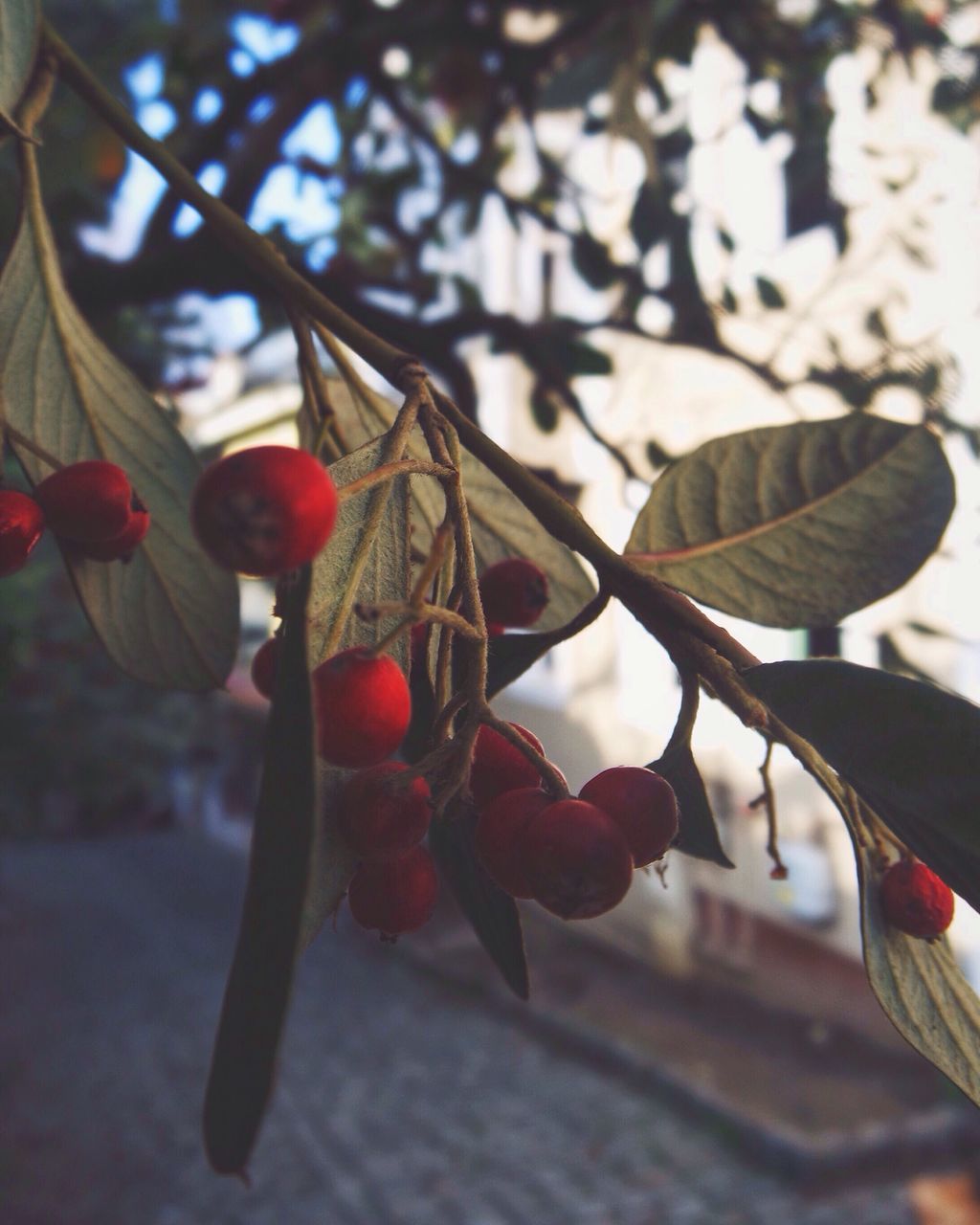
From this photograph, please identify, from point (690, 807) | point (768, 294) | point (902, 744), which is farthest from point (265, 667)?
point (768, 294)

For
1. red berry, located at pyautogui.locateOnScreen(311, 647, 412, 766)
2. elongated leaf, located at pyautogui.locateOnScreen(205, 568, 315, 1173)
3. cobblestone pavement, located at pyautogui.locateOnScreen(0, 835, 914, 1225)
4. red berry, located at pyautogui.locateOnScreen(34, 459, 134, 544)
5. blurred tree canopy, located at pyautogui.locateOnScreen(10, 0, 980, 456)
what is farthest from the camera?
cobblestone pavement, located at pyautogui.locateOnScreen(0, 835, 914, 1225)

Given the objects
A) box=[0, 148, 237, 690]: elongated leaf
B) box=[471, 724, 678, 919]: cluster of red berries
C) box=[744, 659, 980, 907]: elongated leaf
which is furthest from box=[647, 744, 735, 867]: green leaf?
box=[0, 148, 237, 690]: elongated leaf

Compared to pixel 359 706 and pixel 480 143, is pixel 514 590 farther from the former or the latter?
pixel 480 143

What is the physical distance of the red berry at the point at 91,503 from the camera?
66 cm

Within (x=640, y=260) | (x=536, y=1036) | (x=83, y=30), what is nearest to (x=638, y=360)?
(x=83, y=30)

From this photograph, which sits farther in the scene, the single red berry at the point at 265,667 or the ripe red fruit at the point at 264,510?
the single red berry at the point at 265,667

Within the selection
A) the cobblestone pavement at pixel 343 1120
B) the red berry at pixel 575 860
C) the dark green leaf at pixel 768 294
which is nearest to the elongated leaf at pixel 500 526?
the red berry at pixel 575 860

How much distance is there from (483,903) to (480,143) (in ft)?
8.93

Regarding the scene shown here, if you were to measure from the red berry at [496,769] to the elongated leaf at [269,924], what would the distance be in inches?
8.4

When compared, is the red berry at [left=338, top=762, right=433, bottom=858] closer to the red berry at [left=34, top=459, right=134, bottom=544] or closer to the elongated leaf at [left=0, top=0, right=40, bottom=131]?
the red berry at [left=34, top=459, right=134, bottom=544]

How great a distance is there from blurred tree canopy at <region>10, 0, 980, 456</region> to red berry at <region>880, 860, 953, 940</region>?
2.30 feet

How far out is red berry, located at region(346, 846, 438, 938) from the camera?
1.73 feet

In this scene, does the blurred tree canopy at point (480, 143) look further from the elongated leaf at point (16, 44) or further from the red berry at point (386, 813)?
the red berry at point (386, 813)

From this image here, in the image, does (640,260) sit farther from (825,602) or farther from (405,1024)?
(405,1024)
